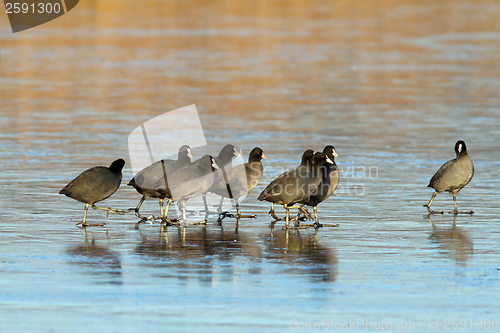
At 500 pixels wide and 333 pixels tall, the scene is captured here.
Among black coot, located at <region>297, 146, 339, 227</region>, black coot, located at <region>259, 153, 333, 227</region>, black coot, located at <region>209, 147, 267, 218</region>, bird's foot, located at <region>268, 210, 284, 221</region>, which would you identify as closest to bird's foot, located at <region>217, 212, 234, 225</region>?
black coot, located at <region>209, 147, 267, 218</region>

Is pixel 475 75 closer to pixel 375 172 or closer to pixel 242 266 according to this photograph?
pixel 375 172

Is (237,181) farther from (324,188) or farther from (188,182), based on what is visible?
(324,188)

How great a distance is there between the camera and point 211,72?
1358 inches

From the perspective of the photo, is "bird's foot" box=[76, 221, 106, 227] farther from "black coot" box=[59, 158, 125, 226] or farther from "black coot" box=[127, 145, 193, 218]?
"black coot" box=[127, 145, 193, 218]

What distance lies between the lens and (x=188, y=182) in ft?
37.3

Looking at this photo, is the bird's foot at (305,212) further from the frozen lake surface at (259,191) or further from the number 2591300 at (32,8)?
the number 2591300 at (32,8)

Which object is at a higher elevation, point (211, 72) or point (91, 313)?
point (211, 72)

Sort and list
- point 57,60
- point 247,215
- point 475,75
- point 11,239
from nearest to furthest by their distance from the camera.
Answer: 1. point 11,239
2. point 247,215
3. point 475,75
4. point 57,60

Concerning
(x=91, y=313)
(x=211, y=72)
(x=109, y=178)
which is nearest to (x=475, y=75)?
(x=211, y=72)

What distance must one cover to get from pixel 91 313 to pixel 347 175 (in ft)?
29.6

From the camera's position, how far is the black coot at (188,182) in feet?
37.4

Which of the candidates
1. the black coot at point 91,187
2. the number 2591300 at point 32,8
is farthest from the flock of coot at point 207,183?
the number 2591300 at point 32,8

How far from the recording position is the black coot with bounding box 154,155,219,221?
37.4 ft

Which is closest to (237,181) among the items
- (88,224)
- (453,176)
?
(88,224)
